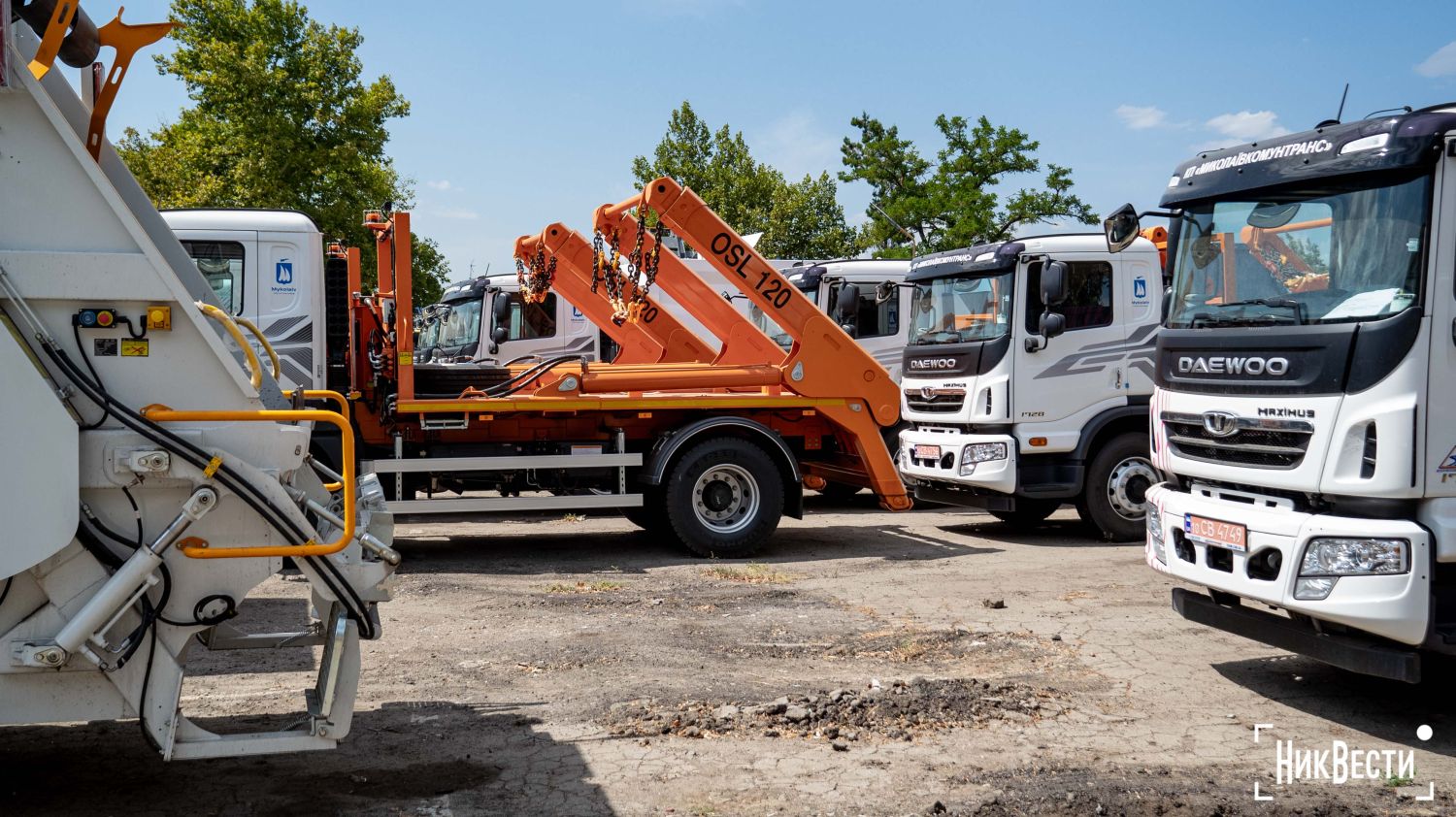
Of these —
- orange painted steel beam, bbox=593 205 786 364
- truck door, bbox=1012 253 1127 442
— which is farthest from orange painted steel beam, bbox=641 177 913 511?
truck door, bbox=1012 253 1127 442

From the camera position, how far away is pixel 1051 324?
1016 centimetres

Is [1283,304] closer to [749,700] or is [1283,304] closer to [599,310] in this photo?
[749,700]

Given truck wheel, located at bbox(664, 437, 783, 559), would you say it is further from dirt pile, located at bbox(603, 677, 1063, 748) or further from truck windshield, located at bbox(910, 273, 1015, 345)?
dirt pile, located at bbox(603, 677, 1063, 748)

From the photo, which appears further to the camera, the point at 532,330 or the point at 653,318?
the point at 532,330

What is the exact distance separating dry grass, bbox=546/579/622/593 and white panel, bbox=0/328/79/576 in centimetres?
478

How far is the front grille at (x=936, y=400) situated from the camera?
1064cm

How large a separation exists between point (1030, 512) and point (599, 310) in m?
4.75

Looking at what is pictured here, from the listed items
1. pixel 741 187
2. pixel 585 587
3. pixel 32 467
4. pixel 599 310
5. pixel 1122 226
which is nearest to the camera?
pixel 32 467

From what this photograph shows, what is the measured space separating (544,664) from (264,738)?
7.70 ft

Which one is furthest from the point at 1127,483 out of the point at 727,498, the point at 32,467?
the point at 32,467

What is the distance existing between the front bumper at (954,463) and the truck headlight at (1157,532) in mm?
3990

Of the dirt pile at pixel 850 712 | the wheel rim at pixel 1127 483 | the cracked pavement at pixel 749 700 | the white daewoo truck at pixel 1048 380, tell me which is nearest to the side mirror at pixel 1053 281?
the white daewoo truck at pixel 1048 380

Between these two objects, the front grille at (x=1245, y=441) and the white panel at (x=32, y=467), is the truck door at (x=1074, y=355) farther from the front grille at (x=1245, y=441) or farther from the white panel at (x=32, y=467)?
the white panel at (x=32, y=467)

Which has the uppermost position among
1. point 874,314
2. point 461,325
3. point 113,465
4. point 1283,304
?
point 874,314
